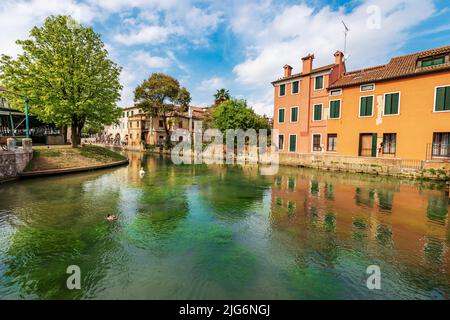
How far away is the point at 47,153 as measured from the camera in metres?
20.3

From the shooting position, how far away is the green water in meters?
5.11

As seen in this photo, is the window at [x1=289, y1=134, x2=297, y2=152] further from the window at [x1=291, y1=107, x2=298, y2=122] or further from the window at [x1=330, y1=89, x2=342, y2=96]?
the window at [x1=330, y1=89, x2=342, y2=96]

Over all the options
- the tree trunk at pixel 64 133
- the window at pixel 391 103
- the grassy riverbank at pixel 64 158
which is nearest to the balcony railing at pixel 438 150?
the window at pixel 391 103

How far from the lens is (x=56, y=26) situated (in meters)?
22.7

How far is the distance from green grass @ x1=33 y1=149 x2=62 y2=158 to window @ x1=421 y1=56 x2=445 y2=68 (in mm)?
34310

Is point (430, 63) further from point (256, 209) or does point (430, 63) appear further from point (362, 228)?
point (256, 209)

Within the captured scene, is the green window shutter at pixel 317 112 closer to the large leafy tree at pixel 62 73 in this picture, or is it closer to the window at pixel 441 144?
the window at pixel 441 144

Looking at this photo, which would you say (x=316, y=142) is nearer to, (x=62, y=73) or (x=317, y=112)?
(x=317, y=112)

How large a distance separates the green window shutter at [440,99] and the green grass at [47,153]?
33.6 meters

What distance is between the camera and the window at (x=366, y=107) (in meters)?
23.1

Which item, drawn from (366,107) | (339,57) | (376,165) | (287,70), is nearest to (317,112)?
(366,107)

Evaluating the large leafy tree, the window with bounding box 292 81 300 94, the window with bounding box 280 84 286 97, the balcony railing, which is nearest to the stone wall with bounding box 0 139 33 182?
the large leafy tree
